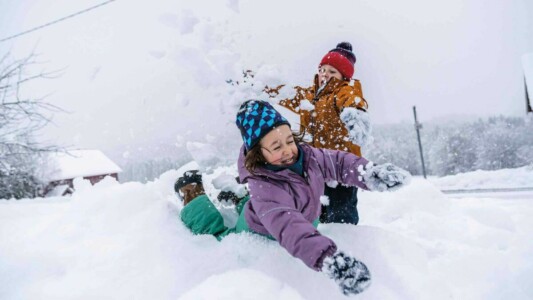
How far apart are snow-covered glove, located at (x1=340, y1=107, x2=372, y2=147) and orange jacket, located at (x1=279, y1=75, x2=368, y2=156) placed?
0.13 meters

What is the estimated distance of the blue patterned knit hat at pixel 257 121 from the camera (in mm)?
1886

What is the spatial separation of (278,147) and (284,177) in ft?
0.56

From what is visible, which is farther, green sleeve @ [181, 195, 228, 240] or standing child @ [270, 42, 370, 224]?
standing child @ [270, 42, 370, 224]

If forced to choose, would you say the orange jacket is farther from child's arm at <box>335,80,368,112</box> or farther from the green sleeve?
the green sleeve

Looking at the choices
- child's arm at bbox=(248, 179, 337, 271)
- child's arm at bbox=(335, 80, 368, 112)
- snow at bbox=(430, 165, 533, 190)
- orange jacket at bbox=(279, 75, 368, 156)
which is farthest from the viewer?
snow at bbox=(430, 165, 533, 190)

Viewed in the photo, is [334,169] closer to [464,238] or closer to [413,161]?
[464,238]

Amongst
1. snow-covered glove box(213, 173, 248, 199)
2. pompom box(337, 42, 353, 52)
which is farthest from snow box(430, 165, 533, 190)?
snow-covered glove box(213, 173, 248, 199)

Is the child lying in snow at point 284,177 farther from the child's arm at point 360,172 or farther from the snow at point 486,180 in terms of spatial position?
the snow at point 486,180

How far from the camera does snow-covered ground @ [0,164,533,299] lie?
59.9 inches

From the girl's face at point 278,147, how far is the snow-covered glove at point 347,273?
2.12 feet

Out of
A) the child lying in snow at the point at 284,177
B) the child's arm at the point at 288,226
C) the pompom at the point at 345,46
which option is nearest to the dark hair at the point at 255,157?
the child lying in snow at the point at 284,177

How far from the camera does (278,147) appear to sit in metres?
1.86

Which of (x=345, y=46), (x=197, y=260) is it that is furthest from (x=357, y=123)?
(x=197, y=260)

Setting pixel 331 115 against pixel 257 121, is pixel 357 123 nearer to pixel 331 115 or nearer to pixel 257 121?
pixel 331 115
